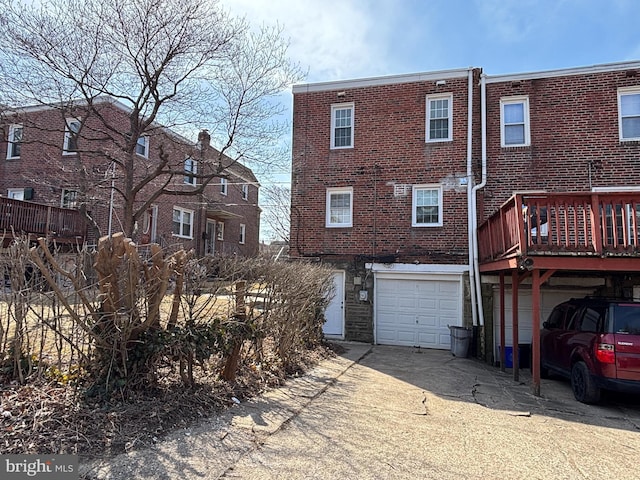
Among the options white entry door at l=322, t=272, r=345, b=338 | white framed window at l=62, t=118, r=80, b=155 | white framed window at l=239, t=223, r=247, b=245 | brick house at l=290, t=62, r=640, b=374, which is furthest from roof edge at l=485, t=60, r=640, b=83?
white framed window at l=239, t=223, r=247, b=245

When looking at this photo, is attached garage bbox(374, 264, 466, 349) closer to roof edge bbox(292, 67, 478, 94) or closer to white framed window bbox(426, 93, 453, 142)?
white framed window bbox(426, 93, 453, 142)

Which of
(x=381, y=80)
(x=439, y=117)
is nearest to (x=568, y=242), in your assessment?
(x=439, y=117)

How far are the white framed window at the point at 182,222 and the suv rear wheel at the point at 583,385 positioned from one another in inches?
685

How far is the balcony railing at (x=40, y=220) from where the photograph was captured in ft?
45.4

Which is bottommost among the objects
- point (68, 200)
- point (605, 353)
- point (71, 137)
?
point (605, 353)

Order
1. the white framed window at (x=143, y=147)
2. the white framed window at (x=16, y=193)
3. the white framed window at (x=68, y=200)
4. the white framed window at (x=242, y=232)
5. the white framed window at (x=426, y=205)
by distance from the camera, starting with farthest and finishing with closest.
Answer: the white framed window at (x=242, y=232)
the white framed window at (x=16, y=193)
the white framed window at (x=143, y=147)
the white framed window at (x=68, y=200)
the white framed window at (x=426, y=205)

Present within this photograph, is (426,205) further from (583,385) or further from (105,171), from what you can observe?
(105,171)

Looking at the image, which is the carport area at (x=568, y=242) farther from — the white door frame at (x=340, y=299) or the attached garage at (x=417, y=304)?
the white door frame at (x=340, y=299)

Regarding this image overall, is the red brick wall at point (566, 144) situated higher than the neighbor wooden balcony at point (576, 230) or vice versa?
the red brick wall at point (566, 144)

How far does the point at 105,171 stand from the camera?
15.5 meters

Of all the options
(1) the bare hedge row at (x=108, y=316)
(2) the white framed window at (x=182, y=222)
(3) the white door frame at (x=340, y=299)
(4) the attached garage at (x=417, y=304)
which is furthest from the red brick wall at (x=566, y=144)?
(2) the white framed window at (x=182, y=222)

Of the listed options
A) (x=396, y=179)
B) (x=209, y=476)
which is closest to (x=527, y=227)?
(x=396, y=179)

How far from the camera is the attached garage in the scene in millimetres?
11867

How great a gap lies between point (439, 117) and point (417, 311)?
582cm
